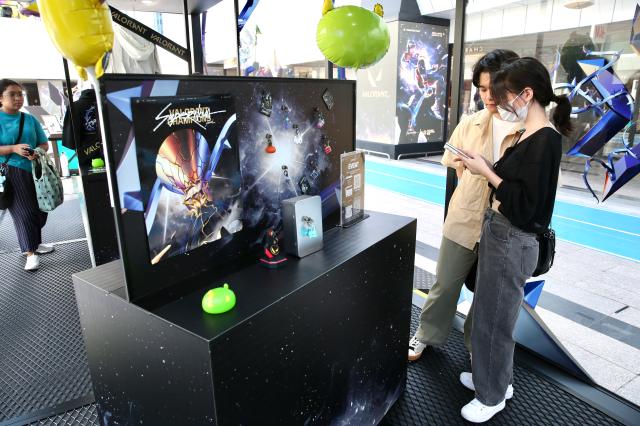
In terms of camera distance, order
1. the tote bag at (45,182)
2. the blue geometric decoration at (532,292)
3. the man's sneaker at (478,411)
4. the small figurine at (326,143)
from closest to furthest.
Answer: the small figurine at (326,143), the man's sneaker at (478,411), the blue geometric decoration at (532,292), the tote bag at (45,182)

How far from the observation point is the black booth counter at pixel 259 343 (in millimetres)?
990

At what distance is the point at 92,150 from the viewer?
316 cm

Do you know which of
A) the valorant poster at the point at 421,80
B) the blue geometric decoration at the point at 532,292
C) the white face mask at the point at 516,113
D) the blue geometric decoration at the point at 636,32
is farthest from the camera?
the valorant poster at the point at 421,80

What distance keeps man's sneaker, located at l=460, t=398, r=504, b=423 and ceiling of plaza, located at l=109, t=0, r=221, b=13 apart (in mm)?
3419

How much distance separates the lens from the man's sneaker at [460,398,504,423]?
5.84 feet

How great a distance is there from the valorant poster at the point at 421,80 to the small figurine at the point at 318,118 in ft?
24.0

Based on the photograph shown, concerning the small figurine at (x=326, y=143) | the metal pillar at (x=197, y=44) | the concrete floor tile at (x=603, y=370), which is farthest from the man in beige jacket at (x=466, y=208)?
the metal pillar at (x=197, y=44)

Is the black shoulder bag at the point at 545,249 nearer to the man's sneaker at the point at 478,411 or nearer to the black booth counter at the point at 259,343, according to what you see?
the black booth counter at the point at 259,343

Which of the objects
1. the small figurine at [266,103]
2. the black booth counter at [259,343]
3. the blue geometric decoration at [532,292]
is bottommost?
the blue geometric decoration at [532,292]

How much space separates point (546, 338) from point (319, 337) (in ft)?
4.72

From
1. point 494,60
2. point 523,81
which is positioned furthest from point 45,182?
point 523,81

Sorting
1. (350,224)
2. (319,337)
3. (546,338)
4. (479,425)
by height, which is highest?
(350,224)

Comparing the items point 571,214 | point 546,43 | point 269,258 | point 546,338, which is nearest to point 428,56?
point 546,43

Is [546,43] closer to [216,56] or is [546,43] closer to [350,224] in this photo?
[350,224]
